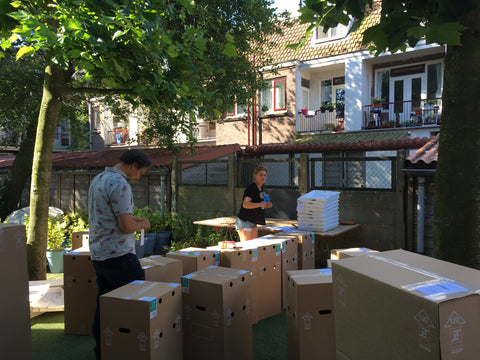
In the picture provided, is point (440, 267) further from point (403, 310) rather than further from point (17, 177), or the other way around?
point (17, 177)

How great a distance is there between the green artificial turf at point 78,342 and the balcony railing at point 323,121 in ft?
45.5

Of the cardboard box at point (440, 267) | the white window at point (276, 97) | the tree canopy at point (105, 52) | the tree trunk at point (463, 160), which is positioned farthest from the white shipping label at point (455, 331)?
the white window at point (276, 97)

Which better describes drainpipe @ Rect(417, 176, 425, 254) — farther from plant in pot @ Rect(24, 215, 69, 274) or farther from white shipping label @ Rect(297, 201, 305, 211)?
plant in pot @ Rect(24, 215, 69, 274)

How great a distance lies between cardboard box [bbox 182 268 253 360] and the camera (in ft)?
10.5

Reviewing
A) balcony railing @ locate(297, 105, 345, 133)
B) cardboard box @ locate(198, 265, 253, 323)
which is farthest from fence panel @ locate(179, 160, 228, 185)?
balcony railing @ locate(297, 105, 345, 133)

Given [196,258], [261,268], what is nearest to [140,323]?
[196,258]

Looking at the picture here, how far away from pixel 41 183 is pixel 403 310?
5.67 m

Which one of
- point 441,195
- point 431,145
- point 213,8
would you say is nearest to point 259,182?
point 441,195

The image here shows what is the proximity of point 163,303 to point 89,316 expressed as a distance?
75.1 inches

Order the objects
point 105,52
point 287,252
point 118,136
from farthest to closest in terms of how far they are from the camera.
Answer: point 118,136, point 287,252, point 105,52

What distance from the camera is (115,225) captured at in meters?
3.33

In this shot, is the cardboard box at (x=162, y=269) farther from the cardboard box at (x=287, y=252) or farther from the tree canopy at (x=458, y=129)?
the tree canopy at (x=458, y=129)

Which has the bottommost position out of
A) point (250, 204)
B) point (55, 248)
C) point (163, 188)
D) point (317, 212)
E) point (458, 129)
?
point (55, 248)

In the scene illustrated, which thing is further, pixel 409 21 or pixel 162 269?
pixel 162 269
